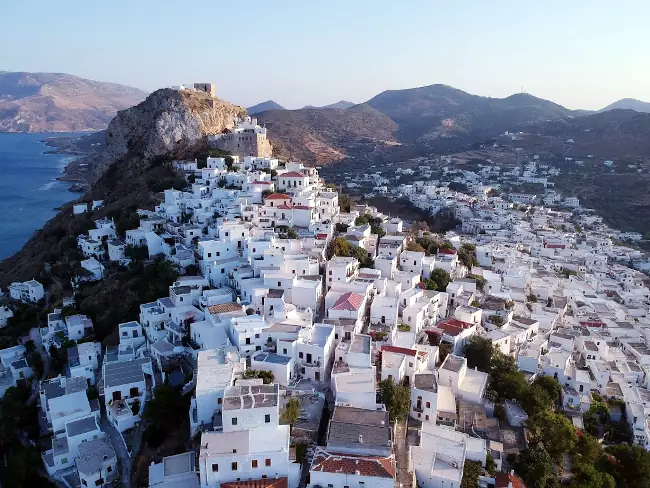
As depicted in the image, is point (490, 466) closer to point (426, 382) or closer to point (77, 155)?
point (426, 382)

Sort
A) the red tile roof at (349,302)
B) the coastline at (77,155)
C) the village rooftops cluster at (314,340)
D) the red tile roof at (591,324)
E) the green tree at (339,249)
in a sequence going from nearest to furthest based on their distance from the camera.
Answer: the village rooftops cluster at (314,340)
the red tile roof at (349,302)
the green tree at (339,249)
the red tile roof at (591,324)
the coastline at (77,155)

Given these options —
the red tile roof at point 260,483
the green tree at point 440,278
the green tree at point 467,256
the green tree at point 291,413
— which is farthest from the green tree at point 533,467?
the green tree at point 467,256

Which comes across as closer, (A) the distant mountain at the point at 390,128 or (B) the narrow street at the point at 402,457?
(B) the narrow street at the point at 402,457

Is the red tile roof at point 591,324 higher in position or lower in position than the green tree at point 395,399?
lower

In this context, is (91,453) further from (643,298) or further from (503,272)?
(643,298)

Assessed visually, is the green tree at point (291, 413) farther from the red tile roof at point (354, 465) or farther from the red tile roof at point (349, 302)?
the red tile roof at point (349, 302)

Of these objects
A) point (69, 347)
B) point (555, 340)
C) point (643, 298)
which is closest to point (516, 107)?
point (643, 298)

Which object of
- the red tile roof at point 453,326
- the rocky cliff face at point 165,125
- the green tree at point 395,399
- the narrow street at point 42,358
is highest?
the rocky cliff face at point 165,125

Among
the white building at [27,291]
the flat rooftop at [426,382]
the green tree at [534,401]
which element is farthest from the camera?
the white building at [27,291]
